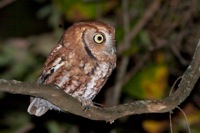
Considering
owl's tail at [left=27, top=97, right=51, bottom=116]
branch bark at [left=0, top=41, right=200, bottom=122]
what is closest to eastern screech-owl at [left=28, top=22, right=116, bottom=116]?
owl's tail at [left=27, top=97, right=51, bottom=116]

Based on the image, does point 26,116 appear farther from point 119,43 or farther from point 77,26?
point 77,26

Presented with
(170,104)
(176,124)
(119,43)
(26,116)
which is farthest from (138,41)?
(170,104)

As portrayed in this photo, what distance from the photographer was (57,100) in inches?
116

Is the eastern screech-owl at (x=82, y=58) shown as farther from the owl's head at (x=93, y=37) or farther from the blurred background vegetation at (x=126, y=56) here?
the blurred background vegetation at (x=126, y=56)

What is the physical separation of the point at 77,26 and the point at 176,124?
82.0 inches

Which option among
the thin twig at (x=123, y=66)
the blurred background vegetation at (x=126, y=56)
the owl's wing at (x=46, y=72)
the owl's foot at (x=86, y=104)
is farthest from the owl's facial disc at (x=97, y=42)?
the thin twig at (x=123, y=66)

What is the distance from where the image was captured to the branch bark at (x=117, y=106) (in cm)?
283

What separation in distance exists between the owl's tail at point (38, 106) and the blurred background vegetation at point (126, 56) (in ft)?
3.48

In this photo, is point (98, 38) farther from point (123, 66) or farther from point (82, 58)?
point (123, 66)

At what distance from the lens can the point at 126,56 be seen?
4.88 meters

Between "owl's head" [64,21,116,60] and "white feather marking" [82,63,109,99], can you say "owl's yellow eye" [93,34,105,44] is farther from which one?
"white feather marking" [82,63,109,99]

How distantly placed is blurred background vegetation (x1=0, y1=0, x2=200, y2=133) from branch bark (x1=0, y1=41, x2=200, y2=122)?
56.1 inches

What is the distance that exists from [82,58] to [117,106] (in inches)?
19.0

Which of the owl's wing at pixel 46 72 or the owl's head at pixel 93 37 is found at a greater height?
the owl's head at pixel 93 37
